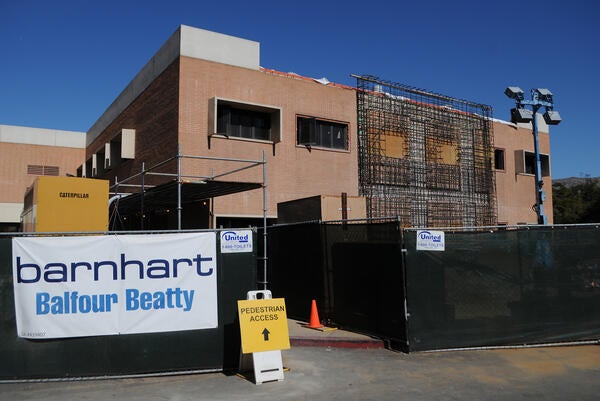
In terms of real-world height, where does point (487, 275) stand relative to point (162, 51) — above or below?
below

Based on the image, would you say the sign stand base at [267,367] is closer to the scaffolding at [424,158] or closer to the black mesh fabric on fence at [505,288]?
the black mesh fabric on fence at [505,288]

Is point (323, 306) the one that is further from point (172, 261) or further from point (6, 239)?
point (6, 239)

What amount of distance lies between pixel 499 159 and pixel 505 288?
1948 cm

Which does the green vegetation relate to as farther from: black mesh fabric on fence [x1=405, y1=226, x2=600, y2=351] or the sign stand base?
the sign stand base

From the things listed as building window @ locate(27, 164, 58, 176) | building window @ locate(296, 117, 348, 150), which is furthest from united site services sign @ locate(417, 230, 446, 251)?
building window @ locate(27, 164, 58, 176)

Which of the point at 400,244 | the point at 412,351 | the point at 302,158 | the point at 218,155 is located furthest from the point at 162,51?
the point at 412,351

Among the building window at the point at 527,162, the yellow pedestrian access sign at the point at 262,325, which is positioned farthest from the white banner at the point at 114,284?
the building window at the point at 527,162

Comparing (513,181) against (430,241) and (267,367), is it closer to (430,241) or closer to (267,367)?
(430,241)

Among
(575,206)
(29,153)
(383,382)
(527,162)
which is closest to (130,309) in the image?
(383,382)

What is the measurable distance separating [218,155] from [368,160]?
6829 mm

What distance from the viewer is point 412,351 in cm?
904

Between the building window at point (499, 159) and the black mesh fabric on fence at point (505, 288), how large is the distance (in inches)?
703

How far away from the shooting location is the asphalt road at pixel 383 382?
6.64 metres

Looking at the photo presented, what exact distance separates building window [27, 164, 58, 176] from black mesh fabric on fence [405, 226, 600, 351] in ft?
99.6
